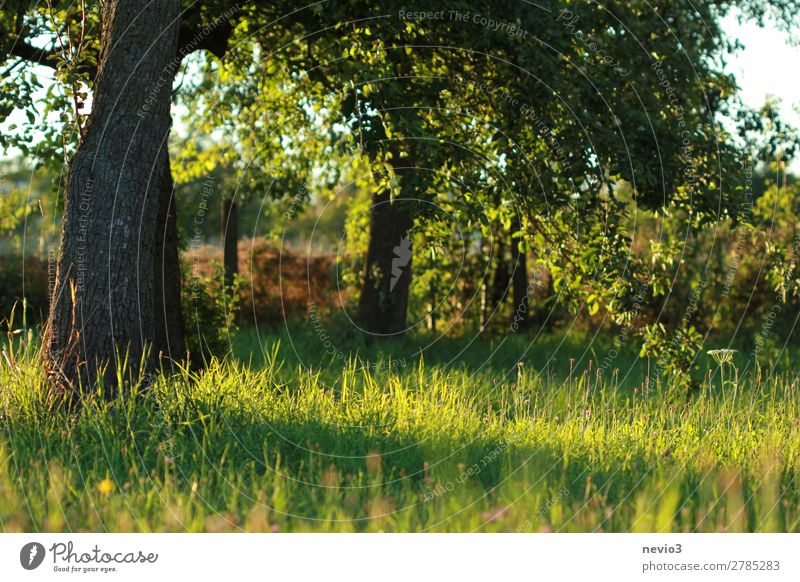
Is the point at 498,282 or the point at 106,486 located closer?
the point at 106,486

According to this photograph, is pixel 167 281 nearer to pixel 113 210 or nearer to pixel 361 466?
pixel 113 210

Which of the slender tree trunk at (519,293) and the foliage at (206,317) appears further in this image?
the slender tree trunk at (519,293)

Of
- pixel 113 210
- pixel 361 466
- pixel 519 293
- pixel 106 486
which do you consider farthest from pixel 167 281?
pixel 519 293

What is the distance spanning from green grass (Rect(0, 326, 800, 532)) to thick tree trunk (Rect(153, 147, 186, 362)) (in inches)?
75.1

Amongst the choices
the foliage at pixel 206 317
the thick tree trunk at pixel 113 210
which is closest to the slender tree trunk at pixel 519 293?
the foliage at pixel 206 317

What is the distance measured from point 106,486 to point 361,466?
4.93 ft

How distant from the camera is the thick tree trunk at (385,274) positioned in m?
11.9

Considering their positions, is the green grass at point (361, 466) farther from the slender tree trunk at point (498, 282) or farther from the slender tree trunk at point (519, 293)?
the slender tree trunk at point (498, 282)

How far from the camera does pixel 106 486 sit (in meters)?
4.82

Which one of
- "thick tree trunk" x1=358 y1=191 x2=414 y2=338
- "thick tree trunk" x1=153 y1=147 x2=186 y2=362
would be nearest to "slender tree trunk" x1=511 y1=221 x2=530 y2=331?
"thick tree trunk" x1=358 y1=191 x2=414 y2=338

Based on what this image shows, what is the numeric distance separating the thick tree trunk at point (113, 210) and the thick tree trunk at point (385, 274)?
568 cm

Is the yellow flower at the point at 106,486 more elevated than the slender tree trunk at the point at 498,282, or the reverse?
the slender tree trunk at the point at 498,282

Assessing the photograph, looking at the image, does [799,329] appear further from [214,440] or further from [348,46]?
[214,440]

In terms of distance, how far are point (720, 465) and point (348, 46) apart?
188 inches
